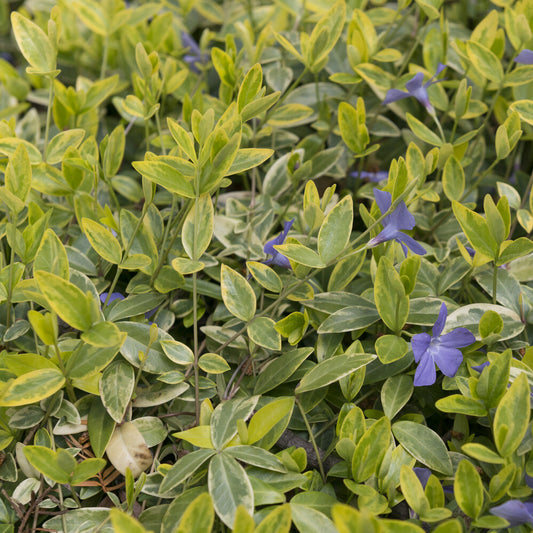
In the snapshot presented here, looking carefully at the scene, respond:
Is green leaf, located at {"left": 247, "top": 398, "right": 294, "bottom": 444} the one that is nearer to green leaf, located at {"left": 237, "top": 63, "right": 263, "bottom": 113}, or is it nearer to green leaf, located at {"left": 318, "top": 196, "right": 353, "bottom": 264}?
green leaf, located at {"left": 318, "top": 196, "right": 353, "bottom": 264}

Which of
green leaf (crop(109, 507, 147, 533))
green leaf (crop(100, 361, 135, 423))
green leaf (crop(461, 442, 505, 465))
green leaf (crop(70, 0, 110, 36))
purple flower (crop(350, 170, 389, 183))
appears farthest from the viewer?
green leaf (crop(70, 0, 110, 36))

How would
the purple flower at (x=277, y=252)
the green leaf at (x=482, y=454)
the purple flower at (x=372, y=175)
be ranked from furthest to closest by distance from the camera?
the purple flower at (x=372, y=175) → the purple flower at (x=277, y=252) → the green leaf at (x=482, y=454)

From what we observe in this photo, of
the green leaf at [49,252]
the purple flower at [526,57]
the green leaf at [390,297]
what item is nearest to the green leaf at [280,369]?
the green leaf at [390,297]

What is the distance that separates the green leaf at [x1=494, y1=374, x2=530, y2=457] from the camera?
0.69m

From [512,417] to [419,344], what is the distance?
5.7 inches

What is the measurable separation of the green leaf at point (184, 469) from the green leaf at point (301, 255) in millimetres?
269

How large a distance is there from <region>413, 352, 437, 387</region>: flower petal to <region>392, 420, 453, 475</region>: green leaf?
0.21ft

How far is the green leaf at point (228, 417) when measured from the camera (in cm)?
75

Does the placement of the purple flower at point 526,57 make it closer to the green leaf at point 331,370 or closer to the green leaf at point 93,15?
the green leaf at point 331,370

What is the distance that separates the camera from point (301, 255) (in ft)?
2.57

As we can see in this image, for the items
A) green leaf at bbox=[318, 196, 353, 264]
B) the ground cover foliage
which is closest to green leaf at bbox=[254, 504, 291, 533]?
the ground cover foliage

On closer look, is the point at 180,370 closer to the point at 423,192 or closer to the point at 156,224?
the point at 156,224

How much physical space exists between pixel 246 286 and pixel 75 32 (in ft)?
3.20

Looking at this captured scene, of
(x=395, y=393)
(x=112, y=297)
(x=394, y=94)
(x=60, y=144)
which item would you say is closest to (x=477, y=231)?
(x=395, y=393)
